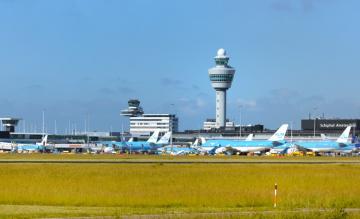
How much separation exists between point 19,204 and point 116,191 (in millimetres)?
9111

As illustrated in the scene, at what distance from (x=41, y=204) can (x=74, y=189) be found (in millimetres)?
8308

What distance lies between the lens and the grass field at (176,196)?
115 feet

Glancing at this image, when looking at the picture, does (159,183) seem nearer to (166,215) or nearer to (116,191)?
(116,191)

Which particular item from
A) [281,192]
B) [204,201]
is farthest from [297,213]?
[281,192]

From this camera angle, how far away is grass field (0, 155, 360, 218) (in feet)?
115

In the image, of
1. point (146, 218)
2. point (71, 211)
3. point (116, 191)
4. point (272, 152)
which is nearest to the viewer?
point (146, 218)

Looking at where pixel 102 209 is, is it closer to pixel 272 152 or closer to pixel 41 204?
pixel 41 204

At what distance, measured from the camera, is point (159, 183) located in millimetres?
56406

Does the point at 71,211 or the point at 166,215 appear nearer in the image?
the point at 166,215

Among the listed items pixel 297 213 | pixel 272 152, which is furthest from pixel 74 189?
pixel 272 152

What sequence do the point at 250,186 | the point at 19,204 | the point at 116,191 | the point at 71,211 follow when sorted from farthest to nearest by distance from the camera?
1. the point at 250,186
2. the point at 116,191
3. the point at 19,204
4. the point at 71,211

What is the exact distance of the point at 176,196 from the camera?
45062 mm

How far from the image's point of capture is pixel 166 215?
33281 millimetres

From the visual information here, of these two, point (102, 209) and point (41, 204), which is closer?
point (102, 209)
